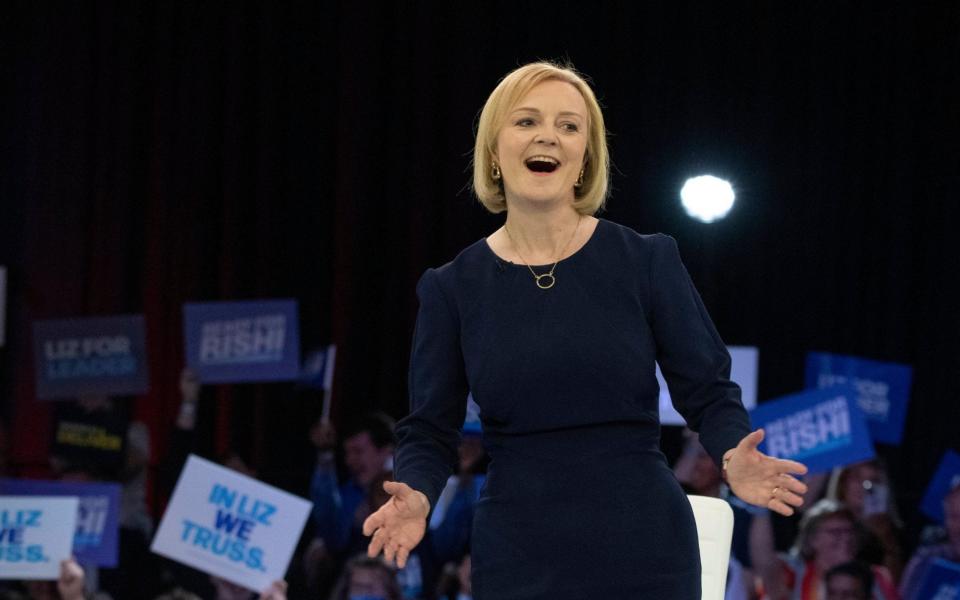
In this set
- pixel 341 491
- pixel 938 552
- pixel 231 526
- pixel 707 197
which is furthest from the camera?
pixel 707 197

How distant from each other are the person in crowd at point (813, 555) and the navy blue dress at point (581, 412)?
3080mm

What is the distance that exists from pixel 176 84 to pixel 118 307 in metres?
1.01

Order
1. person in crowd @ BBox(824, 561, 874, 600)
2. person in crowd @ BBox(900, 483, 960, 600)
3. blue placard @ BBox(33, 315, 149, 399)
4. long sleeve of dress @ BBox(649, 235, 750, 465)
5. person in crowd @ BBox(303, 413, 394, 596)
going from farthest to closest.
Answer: blue placard @ BBox(33, 315, 149, 399) → person in crowd @ BBox(303, 413, 394, 596) → person in crowd @ BBox(900, 483, 960, 600) → person in crowd @ BBox(824, 561, 874, 600) → long sleeve of dress @ BBox(649, 235, 750, 465)

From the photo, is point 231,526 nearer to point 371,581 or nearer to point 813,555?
point 371,581

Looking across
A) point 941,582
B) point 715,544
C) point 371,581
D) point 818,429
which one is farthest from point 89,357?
point 715,544

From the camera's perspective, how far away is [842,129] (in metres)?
5.79

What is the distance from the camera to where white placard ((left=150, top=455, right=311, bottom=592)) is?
14.1ft

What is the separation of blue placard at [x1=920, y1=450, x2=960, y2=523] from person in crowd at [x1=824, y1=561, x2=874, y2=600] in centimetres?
87

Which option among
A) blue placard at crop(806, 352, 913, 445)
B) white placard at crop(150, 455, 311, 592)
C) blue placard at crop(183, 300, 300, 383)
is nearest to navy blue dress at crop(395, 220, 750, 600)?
white placard at crop(150, 455, 311, 592)

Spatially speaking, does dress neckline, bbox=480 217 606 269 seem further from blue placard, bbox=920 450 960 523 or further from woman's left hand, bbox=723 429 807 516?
blue placard, bbox=920 450 960 523

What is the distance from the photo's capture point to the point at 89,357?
5.09m

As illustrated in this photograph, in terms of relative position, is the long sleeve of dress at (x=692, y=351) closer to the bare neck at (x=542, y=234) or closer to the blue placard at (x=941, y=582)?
the bare neck at (x=542, y=234)

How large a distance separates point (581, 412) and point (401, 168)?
4.53 metres

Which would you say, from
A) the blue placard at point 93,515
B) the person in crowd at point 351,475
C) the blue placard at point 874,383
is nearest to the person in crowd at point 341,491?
the person in crowd at point 351,475
